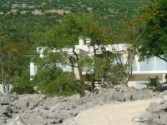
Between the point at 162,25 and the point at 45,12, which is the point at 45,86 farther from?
the point at 45,12

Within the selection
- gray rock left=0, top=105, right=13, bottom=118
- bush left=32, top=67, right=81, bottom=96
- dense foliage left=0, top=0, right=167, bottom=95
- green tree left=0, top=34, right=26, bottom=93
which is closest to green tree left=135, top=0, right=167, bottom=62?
dense foliage left=0, top=0, right=167, bottom=95

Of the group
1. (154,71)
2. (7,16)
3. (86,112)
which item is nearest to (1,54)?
(154,71)

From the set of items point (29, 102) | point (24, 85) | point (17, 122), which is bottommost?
point (17, 122)

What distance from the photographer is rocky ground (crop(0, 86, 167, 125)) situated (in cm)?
1415

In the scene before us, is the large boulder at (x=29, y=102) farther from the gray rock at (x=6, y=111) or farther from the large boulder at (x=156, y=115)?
the large boulder at (x=156, y=115)

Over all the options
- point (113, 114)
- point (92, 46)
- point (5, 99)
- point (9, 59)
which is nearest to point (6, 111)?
point (5, 99)

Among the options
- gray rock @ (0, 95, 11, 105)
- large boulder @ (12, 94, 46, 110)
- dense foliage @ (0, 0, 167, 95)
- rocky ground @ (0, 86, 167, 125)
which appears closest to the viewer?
rocky ground @ (0, 86, 167, 125)

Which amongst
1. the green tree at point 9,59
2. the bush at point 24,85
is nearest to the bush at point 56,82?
the bush at point 24,85

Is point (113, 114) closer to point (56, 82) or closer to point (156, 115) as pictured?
point (156, 115)

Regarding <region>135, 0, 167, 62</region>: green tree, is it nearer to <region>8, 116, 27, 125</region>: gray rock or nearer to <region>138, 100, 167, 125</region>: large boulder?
<region>138, 100, 167, 125</region>: large boulder

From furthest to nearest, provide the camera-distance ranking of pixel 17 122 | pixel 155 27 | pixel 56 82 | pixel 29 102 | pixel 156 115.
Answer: pixel 155 27 → pixel 56 82 → pixel 29 102 → pixel 17 122 → pixel 156 115

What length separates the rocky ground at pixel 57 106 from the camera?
46.4 ft

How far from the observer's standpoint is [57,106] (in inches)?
658

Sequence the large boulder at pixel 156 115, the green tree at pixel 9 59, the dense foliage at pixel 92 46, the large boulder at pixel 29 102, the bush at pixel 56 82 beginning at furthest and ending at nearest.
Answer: the green tree at pixel 9 59 → the dense foliage at pixel 92 46 → the bush at pixel 56 82 → the large boulder at pixel 29 102 → the large boulder at pixel 156 115
